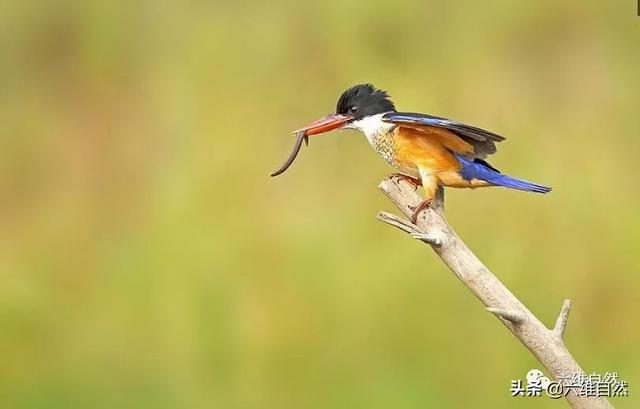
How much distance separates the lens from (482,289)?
1.49 metres

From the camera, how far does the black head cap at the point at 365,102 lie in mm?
1666

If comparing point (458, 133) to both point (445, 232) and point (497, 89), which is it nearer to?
point (445, 232)

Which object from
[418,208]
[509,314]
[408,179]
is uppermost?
[408,179]

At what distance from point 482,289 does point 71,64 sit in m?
2.14

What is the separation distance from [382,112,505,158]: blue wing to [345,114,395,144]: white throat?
0.6 inches

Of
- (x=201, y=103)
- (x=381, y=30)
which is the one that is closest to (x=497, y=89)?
(x=381, y=30)

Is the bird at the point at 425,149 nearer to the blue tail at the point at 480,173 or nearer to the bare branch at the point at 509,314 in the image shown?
the blue tail at the point at 480,173

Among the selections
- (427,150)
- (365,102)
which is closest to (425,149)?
(427,150)

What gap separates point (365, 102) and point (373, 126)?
A: 0.05m

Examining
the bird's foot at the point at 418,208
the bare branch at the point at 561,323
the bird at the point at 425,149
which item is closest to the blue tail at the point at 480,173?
the bird at the point at 425,149

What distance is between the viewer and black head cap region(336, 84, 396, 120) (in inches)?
65.6

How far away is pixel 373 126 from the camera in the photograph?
65.0 inches

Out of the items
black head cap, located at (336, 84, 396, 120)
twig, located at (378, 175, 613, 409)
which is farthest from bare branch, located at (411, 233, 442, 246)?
black head cap, located at (336, 84, 396, 120)

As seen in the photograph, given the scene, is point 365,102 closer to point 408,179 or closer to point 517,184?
point 408,179
